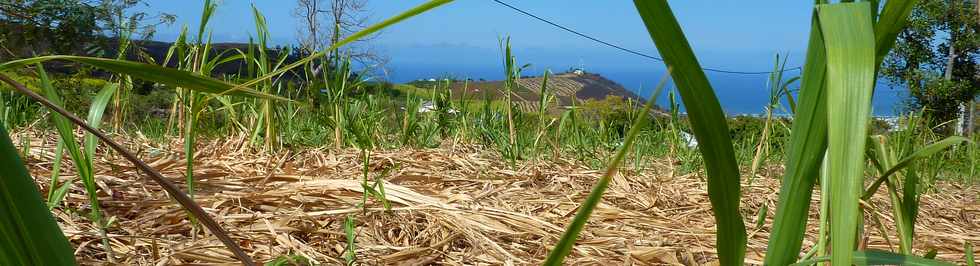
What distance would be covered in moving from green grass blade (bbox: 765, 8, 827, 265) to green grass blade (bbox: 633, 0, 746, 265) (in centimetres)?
4

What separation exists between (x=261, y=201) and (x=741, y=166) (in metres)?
1.73

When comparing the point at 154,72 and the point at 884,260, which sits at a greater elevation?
the point at 154,72

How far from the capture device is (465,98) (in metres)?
3.07

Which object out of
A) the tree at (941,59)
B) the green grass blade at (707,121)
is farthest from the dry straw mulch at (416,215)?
the tree at (941,59)

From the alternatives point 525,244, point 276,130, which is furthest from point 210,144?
point 525,244

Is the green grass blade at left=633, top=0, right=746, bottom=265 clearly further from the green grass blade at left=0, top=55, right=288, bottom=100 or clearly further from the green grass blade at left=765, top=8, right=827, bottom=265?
the green grass blade at left=0, top=55, right=288, bottom=100

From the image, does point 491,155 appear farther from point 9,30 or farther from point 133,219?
A: point 9,30

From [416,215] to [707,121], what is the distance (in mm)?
952

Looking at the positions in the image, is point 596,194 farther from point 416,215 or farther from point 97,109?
point 416,215

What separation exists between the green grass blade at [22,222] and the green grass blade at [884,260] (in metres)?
0.53

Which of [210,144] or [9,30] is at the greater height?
[9,30]

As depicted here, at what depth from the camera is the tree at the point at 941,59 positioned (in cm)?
1180

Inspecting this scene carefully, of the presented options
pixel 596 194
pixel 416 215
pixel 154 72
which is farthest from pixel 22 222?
pixel 416 215

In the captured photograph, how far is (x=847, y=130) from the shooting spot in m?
0.43
